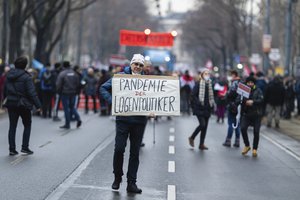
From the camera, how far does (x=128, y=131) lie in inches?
432

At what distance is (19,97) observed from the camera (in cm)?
1470

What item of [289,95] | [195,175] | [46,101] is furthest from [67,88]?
[289,95]

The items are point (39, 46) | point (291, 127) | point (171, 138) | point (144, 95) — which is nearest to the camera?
point (144, 95)

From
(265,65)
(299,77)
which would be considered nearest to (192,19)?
(265,65)

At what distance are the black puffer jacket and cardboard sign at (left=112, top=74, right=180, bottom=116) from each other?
3904mm

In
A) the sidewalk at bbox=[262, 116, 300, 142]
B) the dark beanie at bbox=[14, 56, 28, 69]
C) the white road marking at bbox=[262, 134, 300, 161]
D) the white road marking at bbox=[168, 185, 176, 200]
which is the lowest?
the sidewalk at bbox=[262, 116, 300, 142]

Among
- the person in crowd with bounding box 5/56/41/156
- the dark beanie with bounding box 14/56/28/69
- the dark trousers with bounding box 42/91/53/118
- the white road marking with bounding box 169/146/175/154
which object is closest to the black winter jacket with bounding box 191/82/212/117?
the white road marking with bounding box 169/146/175/154

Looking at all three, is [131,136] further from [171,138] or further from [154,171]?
[171,138]

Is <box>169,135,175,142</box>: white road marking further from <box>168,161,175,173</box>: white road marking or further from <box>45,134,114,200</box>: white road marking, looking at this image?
<box>168,161,175,173</box>: white road marking

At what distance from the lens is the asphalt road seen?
11094mm

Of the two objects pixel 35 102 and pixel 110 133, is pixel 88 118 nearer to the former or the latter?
pixel 110 133

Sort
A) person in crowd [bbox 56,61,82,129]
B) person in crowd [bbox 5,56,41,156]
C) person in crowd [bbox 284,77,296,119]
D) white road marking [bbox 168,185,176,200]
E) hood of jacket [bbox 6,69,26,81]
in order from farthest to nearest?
1. person in crowd [bbox 284,77,296,119]
2. person in crowd [bbox 56,61,82,129]
3. hood of jacket [bbox 6,69,26,81]
4. person in crowd [bbox 5,56,41,156]
5. white road marking [bbox 168,185,176,200]

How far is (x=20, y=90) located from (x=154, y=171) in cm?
303

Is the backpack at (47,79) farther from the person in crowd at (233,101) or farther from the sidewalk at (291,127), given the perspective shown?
the person in crowd at (233,101)
